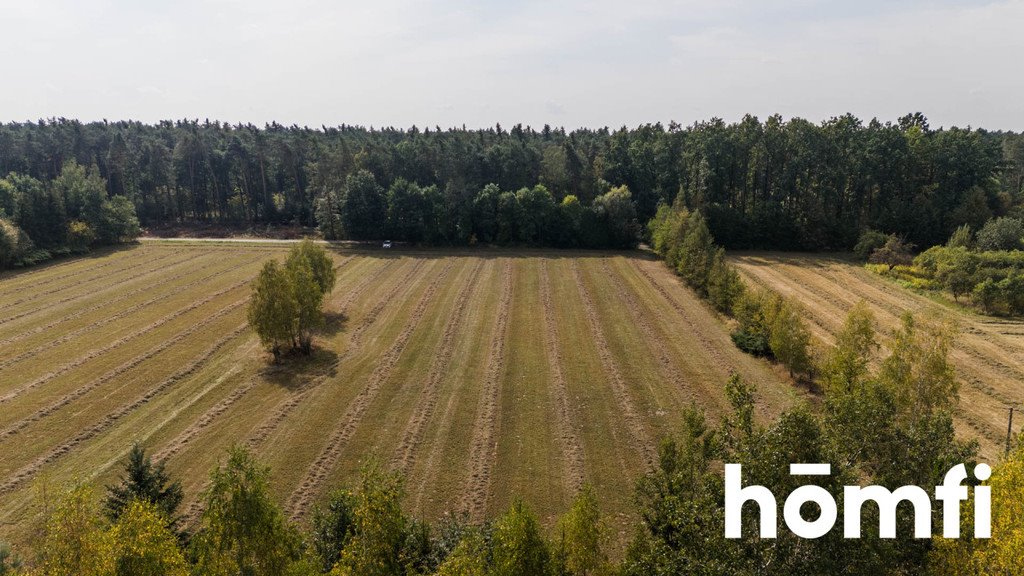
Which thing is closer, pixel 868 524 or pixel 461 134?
pixel 868 524

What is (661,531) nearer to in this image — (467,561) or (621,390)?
(467,561)

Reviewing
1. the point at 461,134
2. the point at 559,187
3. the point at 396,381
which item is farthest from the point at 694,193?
the point at 396,381

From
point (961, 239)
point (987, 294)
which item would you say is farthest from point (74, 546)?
point (961, 239)

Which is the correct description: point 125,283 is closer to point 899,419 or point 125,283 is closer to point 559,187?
point 559,187

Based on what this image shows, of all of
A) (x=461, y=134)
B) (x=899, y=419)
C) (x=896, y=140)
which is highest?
(x=461, y=134)

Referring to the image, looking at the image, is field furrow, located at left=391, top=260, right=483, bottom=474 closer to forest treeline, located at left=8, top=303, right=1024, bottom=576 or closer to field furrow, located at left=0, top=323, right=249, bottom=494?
forest treeline, located at left=8, top=303, right=1024, bottom=576

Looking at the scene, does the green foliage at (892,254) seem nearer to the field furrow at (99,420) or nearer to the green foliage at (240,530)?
the field furrow at (99,420)
